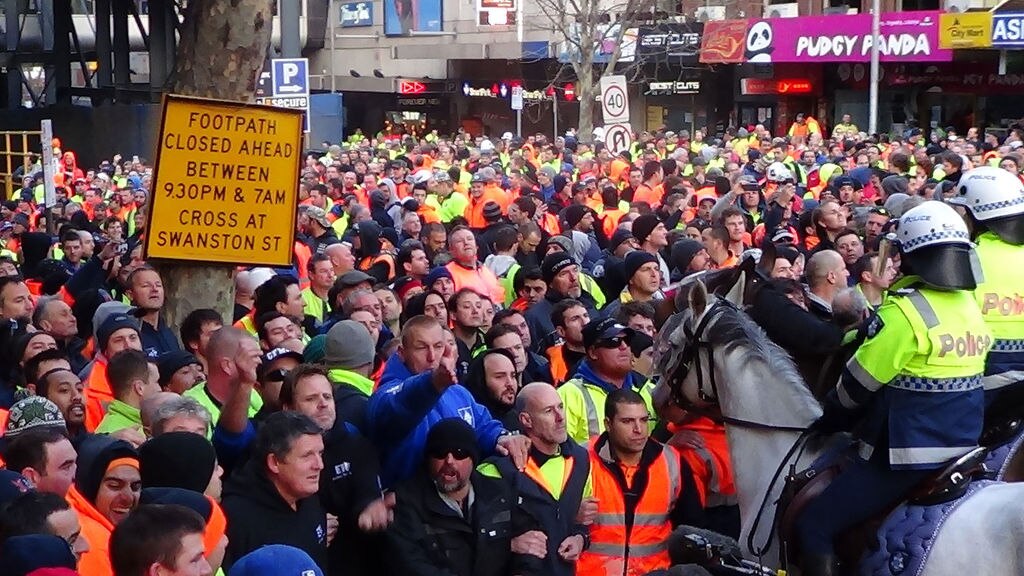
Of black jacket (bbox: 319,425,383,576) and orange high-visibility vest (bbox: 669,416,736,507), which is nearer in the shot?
black jacket (bbox: 319,425,383,576)

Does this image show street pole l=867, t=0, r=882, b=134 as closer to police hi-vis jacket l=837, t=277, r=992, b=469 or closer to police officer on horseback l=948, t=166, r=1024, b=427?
police officer on horseback l=948, t=166, r=1024, b=427

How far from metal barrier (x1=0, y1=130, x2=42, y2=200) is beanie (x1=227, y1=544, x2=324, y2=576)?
25865 mm

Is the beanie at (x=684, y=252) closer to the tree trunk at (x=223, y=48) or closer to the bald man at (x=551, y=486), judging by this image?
the tree trunk at (x=223, y=48)

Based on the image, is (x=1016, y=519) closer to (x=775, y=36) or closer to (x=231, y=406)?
(x=231, y=406)

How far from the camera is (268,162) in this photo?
7.94m

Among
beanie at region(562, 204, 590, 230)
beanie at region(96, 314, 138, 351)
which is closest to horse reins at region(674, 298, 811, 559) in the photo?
beanie at region(96, 314, 138, 351)

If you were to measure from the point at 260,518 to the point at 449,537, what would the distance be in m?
0.85

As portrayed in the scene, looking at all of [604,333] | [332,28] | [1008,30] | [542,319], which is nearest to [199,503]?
[604,333]

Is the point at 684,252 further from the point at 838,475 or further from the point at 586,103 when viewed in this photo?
the point at 586,103

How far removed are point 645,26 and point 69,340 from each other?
106ft

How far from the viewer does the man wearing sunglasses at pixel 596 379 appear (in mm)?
7793

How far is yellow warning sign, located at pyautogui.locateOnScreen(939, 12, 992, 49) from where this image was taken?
31.4 meters

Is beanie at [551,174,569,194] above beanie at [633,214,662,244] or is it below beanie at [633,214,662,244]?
below

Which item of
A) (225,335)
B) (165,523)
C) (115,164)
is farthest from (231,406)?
(115,164)
